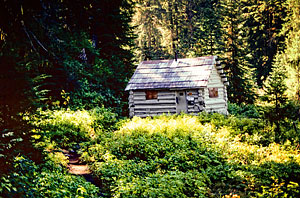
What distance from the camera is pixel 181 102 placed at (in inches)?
825

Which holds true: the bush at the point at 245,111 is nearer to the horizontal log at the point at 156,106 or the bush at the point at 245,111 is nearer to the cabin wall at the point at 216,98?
the cabin wall at the point at 216,98

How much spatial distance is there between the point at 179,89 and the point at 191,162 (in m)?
10.5

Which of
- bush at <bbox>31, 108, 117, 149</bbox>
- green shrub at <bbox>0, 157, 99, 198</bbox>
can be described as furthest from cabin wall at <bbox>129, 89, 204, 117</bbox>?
green shrub at <bbox>0, 157, 99, 198</bbox>

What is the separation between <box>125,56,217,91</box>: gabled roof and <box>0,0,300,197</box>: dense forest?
301cm

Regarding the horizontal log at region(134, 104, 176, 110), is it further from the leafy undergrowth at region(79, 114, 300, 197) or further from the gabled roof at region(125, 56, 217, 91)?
the leafy undergrowth at region(79, 114, 300, 197)

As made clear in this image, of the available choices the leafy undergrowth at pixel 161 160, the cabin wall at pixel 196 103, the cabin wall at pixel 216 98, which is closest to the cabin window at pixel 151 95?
the cabin wall at pixel 196 103

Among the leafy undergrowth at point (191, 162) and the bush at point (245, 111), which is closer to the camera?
the leafy undergrowth at point (191, 162)

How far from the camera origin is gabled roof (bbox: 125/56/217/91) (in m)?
20.3

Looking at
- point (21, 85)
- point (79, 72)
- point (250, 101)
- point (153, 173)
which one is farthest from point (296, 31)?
point (21, 85)

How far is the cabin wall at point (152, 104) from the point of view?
69.2 ft

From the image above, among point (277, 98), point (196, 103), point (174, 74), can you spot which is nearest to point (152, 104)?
point (174, 74)

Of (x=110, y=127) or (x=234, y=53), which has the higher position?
(x=234, y=53)

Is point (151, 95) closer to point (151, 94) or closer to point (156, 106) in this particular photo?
point (151, 94)

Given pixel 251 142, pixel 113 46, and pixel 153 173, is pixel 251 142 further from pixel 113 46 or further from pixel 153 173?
pixel 113 46
